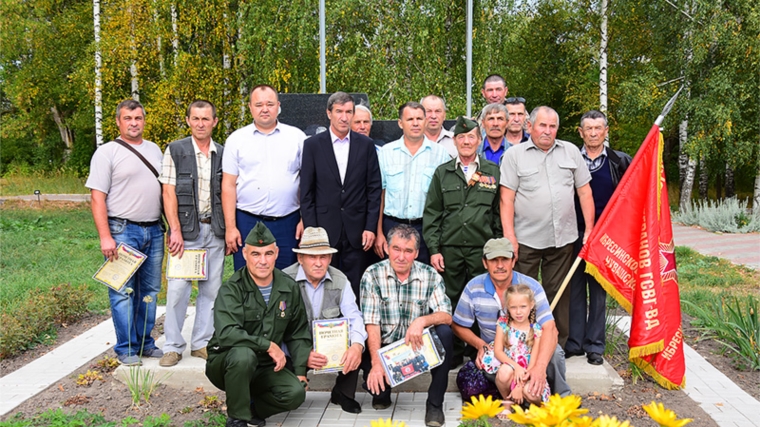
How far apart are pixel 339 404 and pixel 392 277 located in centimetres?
98

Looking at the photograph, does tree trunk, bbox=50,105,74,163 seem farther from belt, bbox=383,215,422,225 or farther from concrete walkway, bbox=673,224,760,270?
belt, bbox=383,215,422,225

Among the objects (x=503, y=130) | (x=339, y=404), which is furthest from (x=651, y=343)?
(x=339, y=404)

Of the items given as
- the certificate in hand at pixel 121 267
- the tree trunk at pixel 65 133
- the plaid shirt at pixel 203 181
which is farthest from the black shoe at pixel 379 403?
the tree trunk at pixel 65 133

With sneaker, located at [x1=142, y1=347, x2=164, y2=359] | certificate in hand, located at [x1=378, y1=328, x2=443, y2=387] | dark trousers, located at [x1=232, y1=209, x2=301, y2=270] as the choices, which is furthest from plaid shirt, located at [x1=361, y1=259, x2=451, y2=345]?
sneaker, located at [x1=142, y1=347, x2=164, y2=359]

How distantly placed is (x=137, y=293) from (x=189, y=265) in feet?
2.00

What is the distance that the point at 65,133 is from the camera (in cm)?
3127

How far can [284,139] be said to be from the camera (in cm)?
527

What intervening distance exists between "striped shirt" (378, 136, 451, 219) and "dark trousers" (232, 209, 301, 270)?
0.75 m

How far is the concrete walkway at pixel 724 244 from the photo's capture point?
38.2ft

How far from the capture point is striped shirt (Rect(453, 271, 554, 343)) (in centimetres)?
446

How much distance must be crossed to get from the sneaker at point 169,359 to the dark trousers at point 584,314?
3064mm

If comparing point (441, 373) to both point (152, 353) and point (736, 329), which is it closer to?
point (152, 353)

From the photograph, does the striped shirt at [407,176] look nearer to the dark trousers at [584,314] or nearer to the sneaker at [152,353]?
the dark trousers at [584,314]

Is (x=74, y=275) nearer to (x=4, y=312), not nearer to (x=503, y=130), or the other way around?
(x=4, y=312)
